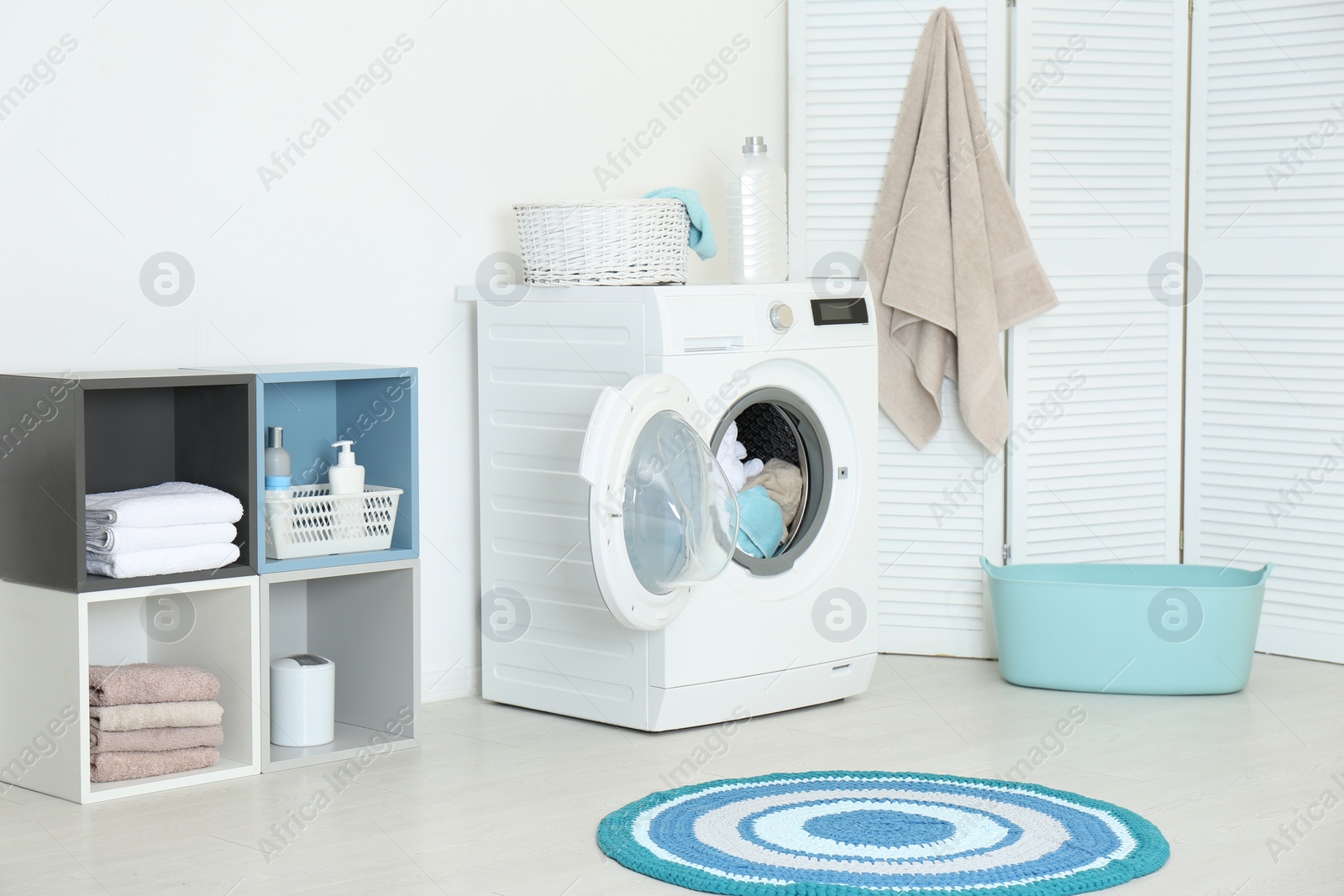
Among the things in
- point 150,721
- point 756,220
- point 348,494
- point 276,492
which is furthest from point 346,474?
point 756,220

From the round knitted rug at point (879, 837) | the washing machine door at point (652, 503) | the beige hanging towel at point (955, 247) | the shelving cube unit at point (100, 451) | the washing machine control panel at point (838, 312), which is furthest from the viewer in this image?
the beige hanging towel at point (955, 247)

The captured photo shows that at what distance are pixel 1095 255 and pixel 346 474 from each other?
1976 mm

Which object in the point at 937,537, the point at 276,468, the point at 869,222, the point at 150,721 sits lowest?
the point at 150,721

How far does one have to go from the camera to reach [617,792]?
104 inches

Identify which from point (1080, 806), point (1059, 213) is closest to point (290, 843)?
point (1080, 806)

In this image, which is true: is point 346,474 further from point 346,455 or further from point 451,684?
point 451,684

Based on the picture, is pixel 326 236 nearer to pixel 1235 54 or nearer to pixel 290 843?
pixel 290 843

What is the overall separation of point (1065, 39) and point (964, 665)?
5.16ft

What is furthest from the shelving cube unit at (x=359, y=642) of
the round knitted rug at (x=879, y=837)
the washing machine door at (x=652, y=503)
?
the round knitted rug at (x=879, y=837)

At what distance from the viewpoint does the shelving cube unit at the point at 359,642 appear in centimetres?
288

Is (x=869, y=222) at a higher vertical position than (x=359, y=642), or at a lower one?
higher

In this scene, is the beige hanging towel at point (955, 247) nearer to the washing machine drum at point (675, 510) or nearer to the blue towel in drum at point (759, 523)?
the blue towel in drum at point (759, 523)

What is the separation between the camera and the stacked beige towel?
2604mm

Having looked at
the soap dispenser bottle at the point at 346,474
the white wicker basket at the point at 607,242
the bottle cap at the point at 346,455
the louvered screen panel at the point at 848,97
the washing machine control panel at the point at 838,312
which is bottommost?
the soap dispenser bottle at the point at 346,474
